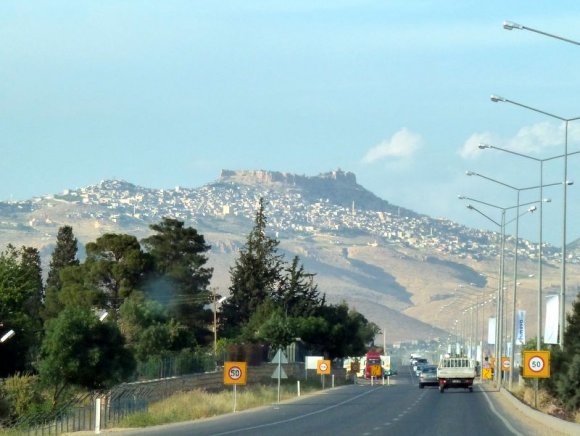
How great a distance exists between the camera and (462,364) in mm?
81812

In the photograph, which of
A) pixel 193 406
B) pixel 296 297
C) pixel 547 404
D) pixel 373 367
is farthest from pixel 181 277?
pixel 193 406

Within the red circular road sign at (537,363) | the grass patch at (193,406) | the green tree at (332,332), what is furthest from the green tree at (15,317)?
the green tree at (332,332)

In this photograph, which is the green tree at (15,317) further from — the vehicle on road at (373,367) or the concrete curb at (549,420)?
the vehicle on road at (373,367)

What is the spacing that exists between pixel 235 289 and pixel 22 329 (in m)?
65.1

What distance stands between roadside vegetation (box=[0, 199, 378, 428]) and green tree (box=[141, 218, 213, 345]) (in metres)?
0.10

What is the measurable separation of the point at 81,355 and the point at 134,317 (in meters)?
28.5

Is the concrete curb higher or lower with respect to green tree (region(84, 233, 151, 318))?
lower

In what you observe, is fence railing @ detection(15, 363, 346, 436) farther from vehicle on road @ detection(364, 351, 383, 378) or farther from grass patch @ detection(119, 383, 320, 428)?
vehicle on road @ detection(364, 351, 383, 378)

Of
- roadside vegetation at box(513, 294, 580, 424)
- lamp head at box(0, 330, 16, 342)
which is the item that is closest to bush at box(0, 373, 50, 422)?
lamp head at box(0, 330, 16, 342)

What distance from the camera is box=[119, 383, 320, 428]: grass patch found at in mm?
44938

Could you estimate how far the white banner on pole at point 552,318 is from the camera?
5266 centimetres

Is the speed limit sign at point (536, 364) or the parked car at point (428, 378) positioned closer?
the speed limit sign at point (536, 364)

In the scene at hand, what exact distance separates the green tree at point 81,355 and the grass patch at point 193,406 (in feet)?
6.35

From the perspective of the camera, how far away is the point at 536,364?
Answer: 46.8m
